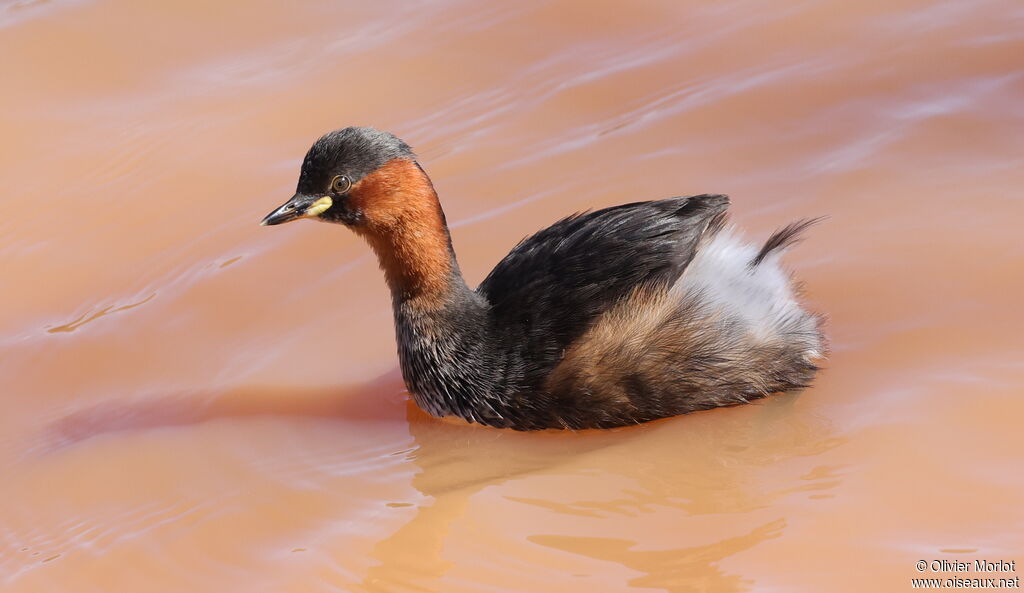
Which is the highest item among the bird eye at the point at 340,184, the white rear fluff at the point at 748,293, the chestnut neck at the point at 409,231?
the bird eye at the point at 340,184

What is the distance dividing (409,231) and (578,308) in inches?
28.6

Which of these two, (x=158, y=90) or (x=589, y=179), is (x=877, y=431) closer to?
(x=589, y=179)

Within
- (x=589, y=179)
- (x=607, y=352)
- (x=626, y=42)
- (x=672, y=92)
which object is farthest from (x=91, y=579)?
(x=626, y=42)

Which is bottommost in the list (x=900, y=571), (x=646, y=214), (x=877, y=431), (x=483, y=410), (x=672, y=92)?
(x=900, y=571)

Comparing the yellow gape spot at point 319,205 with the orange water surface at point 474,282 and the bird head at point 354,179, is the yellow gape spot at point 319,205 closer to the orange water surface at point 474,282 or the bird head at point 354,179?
the bird head at point 354,179

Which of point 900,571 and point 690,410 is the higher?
point 690,410

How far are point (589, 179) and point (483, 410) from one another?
1887mm

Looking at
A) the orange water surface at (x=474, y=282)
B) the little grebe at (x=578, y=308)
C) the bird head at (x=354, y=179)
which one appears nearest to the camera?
the orange water surface at (x=474, y=282)

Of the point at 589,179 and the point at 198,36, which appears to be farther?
the point at 198,36

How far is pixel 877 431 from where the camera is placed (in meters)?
4.04

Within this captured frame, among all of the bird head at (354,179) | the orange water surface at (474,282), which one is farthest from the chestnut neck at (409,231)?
the orange water surface at (474,282)

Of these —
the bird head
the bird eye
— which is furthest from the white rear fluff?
the bird eye

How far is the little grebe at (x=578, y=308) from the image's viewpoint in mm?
4316

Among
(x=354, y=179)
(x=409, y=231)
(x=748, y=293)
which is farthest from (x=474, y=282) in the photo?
(x=748, y=293)
